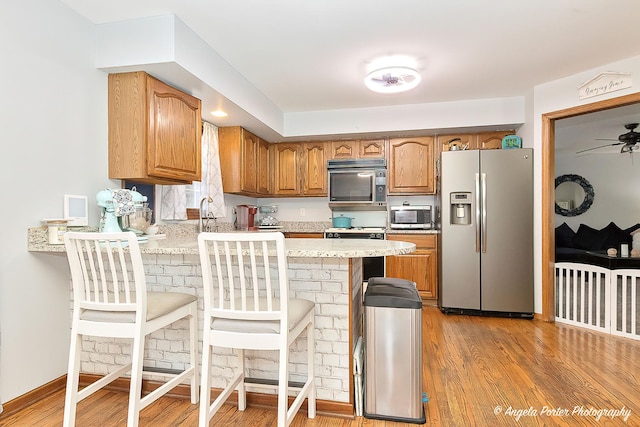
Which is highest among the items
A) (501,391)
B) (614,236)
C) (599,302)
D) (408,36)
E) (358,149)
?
(408,36)

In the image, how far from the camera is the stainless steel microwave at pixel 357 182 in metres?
4.29

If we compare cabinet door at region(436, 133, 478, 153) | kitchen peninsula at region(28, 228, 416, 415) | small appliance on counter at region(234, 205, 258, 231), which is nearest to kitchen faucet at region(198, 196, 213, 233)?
small appliance on counter at region(234, 205, 258, 231)

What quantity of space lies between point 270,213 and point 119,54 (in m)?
2.96

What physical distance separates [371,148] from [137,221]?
117 inches

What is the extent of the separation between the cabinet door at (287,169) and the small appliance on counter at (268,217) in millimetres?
348

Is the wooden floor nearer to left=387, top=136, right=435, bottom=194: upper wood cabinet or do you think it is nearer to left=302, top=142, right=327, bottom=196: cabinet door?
left=387, top=136, right=435, bottom=194: upper wood cabinet

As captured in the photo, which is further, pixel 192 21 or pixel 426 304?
pixel 426 304

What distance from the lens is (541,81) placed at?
3.38 metres

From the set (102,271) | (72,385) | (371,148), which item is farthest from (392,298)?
(371,148)

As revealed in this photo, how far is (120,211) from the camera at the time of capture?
2160mm

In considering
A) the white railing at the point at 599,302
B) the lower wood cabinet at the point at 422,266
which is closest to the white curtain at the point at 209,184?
the lower wood cabinet at the point at 422,266

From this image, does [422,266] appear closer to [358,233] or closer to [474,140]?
[358,233]

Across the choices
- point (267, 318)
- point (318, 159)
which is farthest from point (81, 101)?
point (318, 159)

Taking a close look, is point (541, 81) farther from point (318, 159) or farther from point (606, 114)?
point (318, 159)
